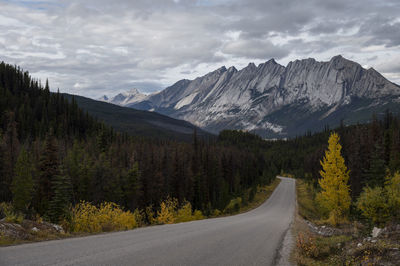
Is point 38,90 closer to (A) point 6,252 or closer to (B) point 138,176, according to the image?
(B) point 138,176

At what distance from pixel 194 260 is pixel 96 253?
346 centimetres

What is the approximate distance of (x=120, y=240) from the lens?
41.8 ft

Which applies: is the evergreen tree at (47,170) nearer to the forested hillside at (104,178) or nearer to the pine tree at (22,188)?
the forested hillside at (104,178)

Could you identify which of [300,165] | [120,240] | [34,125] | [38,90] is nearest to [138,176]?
[120,240]

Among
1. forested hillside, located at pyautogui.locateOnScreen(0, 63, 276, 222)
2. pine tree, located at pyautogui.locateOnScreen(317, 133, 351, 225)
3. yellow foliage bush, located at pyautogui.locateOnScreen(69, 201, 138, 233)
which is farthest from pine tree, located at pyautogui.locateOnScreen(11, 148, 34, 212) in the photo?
pine tree, located at pyautogui.locateOnScreen(317, 133, 351, 225)

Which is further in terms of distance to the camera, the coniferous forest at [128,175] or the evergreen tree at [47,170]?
the coniferous forest at [128,175]

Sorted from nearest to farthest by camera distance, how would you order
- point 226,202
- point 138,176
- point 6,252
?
point 6,252 < point 138,176 < point 226,202

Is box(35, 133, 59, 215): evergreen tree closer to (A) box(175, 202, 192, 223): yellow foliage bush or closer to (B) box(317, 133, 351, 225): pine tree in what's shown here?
(A) box(175, 202, 192, 223): yellow foliage bush

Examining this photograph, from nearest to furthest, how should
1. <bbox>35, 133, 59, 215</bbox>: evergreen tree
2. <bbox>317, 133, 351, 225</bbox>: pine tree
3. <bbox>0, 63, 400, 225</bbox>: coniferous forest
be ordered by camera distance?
<bbox>317, 133, 351, 225</bbox>: pine tree → <bbox>35, 133, 59, 215</bbox>: evergreen tree → <bbox>0, 63, 400, 225</bbox>: coniferous forest

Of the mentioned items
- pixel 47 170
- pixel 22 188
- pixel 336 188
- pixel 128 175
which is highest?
pixel 47 170

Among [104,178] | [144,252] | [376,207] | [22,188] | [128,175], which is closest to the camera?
[144,252]

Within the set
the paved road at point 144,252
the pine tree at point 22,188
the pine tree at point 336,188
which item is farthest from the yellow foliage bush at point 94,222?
the pine tree at point 22,188

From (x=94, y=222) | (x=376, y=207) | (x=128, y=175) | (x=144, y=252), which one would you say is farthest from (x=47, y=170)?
(x=376, y=207)

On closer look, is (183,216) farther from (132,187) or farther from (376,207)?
(376,207)
